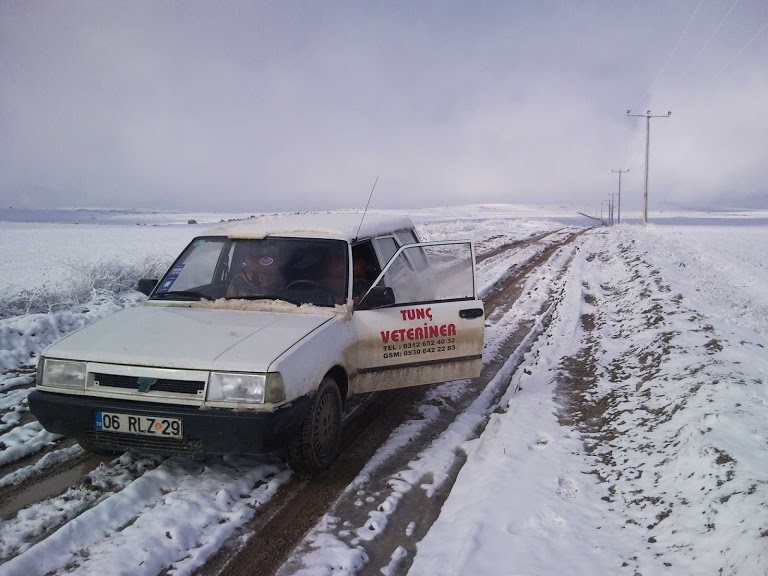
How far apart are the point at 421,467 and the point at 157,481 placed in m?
1.92

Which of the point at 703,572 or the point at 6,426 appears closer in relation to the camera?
the point at 703,572

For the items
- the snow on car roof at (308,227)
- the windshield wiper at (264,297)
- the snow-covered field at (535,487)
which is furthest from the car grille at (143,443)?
the snow on car roof at (308,227)

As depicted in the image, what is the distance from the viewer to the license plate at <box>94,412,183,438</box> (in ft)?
11.3

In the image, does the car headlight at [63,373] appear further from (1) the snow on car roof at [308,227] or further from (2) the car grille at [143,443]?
(1) the snow on car roof at [308,227]

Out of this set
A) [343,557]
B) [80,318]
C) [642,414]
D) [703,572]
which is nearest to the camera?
[703,572]

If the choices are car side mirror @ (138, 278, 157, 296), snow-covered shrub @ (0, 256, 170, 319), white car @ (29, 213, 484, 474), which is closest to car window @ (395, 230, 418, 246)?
white car @ (29, 213, 484, 474)

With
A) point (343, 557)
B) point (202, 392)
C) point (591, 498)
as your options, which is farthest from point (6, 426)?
point (591, 498)

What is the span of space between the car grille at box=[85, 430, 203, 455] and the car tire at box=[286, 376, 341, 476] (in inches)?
26.5

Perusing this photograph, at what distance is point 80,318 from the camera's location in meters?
8.27

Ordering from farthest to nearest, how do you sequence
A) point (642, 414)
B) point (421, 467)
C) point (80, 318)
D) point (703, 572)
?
point (80, 318)
point (642, 414)
point (421, 467)
point (703, 572)

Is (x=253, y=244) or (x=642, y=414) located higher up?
(x=253, y=244)

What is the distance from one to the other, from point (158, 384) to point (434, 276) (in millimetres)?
3353

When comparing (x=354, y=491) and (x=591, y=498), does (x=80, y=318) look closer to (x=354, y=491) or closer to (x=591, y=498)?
(x=354, y=491)

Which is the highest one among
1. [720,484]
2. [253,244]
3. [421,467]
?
[253,244]
